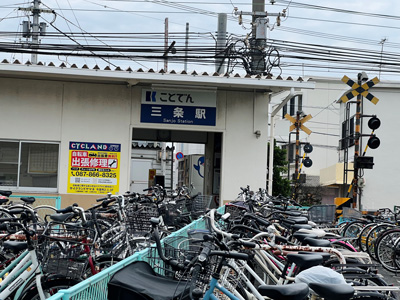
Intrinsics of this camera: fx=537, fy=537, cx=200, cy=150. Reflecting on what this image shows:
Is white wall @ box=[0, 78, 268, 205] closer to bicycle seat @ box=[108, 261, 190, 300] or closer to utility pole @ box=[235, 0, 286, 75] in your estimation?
utility pole @ box=[235, 0, 286, 75]

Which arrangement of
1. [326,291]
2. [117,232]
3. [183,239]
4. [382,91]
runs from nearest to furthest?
[326,291] → [183,239] → [117,232] → [382,91]

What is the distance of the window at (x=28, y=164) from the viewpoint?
13180 millimetres

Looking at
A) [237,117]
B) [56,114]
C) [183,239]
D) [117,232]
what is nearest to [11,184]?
[56,114]

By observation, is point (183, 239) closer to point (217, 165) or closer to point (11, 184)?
point (11, 184)

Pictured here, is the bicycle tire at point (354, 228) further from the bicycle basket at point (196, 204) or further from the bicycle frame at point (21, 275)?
the bicycle frame at point (21, 275)

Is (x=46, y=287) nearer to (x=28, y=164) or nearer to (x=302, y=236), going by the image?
(x=302, y=236)

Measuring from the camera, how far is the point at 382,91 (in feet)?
79.4

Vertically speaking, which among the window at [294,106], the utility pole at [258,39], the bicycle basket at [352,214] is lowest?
the bicycle basket at [352,214]

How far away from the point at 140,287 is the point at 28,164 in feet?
34.5

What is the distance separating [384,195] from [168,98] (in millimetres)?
14521

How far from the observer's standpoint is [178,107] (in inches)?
529

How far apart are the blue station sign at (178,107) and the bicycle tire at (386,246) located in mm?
5398

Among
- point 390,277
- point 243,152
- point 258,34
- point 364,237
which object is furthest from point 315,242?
point 258,34

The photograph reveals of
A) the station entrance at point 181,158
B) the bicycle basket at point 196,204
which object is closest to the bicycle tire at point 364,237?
the bicycle basket at point 196,204
